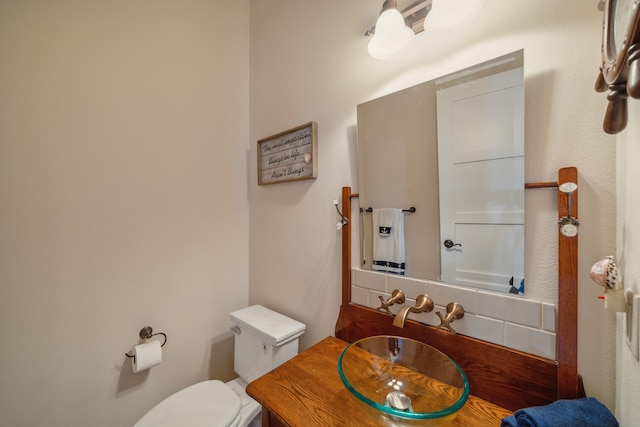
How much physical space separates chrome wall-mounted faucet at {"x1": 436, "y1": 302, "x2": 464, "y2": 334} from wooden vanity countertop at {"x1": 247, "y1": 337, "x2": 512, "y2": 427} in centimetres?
21

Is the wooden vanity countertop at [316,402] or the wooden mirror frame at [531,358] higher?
the wooden mirror frame at [531,358]

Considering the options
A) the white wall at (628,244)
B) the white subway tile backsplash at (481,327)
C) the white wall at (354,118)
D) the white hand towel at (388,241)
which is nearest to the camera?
the white wall at (628,244)

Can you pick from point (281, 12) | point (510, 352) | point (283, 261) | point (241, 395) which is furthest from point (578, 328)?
point (281, 12)

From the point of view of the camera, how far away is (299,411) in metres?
0.67

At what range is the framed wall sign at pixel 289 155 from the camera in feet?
3.87

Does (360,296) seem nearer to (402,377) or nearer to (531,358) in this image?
(402,377)

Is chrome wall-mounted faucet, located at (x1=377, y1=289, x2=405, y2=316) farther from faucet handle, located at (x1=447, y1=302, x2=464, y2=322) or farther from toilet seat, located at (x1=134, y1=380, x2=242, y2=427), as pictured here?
toilet seat, located at (x1=134, y1=380, x2=242, y2=427)

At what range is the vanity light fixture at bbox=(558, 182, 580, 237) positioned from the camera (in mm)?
582

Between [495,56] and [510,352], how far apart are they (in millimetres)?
866

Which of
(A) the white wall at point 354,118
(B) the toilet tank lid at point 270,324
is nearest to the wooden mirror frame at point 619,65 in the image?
(A) the white wall at point 354,118

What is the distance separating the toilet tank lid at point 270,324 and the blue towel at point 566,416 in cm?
83

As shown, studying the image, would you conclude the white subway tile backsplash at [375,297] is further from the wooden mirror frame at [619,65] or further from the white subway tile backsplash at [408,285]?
the wooden mirror frame at [619,65]

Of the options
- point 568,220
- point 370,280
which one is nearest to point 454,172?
point 568,220

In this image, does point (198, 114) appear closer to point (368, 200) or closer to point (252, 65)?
point (252, 65)
